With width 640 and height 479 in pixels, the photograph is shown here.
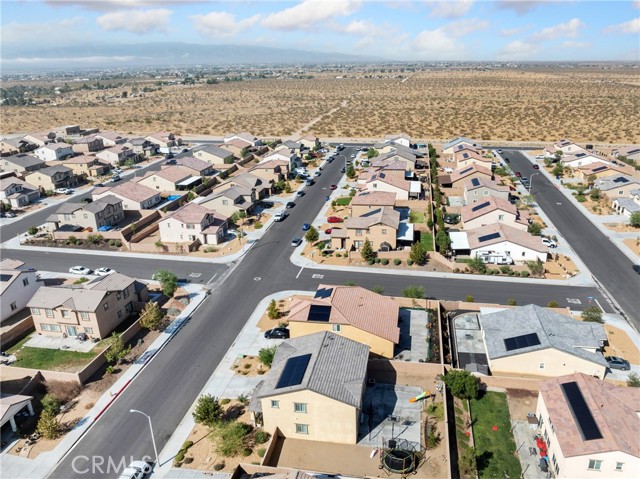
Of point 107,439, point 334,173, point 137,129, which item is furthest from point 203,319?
point 137,129

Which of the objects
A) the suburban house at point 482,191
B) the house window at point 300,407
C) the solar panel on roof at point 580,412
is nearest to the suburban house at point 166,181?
the suburban house at point 482,191

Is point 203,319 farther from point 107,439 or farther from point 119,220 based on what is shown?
point 119,220

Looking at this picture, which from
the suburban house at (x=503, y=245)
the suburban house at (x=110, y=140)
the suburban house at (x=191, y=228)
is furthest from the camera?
the suburban house at (x=110, y=140)

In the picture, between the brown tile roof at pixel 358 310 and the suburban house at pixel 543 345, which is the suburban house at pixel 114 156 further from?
the suburban house at pixel 543 345

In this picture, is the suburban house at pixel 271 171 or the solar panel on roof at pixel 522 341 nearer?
the solar panel on roof at pixel 522 341

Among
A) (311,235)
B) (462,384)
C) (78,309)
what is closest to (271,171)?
(311,235)
